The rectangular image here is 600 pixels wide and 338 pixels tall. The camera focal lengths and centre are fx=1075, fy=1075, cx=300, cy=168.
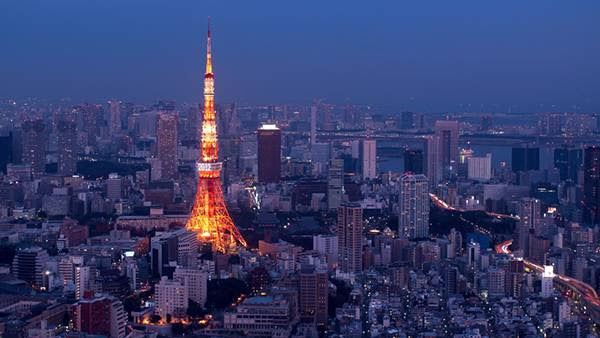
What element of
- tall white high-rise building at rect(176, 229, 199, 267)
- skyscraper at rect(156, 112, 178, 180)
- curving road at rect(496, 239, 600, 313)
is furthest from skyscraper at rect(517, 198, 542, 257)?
skyscraper at rect(156, 112, 178, 180)

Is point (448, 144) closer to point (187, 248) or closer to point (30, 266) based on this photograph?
point (187, 248)

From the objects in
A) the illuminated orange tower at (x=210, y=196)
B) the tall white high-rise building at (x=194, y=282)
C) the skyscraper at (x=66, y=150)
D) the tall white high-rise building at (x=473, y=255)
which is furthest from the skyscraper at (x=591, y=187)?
the skyscraper at (x=66, y=150)

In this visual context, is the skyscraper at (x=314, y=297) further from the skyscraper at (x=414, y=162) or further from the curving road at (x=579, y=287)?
the skyscraper at (x=414, y=162)

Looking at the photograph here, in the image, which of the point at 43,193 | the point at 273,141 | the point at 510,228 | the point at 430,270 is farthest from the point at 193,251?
the point at 273,141

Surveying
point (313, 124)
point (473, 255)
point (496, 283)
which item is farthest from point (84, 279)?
point (313, 124)

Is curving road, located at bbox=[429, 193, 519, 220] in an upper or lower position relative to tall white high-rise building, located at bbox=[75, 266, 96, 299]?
upper

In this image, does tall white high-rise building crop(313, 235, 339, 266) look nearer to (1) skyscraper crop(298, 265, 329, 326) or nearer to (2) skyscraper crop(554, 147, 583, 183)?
(1) skyscraper crop(298, 265, 329, 326)
